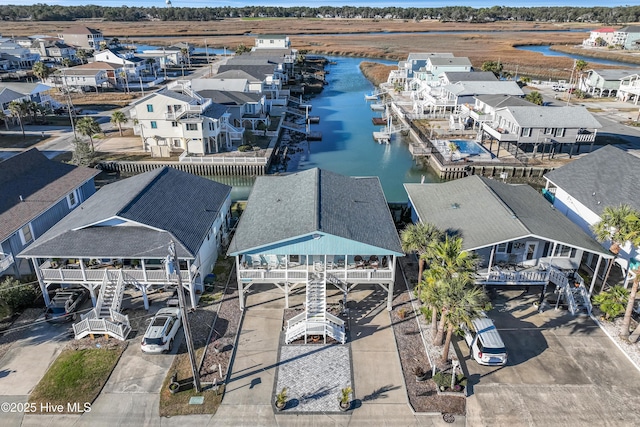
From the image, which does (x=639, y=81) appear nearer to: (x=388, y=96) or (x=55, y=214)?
(x=388, y=96)

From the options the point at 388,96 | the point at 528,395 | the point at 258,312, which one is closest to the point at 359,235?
the point at 258,312

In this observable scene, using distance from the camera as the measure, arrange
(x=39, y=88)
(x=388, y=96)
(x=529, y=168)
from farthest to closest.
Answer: (x=388, y=96), (x=39, y=88), (x=529, y=168)

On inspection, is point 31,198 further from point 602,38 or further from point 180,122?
point 602,38

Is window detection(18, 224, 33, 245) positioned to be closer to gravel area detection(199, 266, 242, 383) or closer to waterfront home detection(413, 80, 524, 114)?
gravel area detection(199, 266, 242, 383)

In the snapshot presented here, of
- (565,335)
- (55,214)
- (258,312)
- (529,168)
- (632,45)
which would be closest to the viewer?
(565,335)

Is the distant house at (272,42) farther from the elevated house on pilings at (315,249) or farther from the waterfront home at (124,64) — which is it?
the elevated house on pilings at (315,249)

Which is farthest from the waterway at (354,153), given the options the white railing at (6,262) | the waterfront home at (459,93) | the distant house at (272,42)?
the distant house at (272,42)

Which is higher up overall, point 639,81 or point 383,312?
point 639,81
